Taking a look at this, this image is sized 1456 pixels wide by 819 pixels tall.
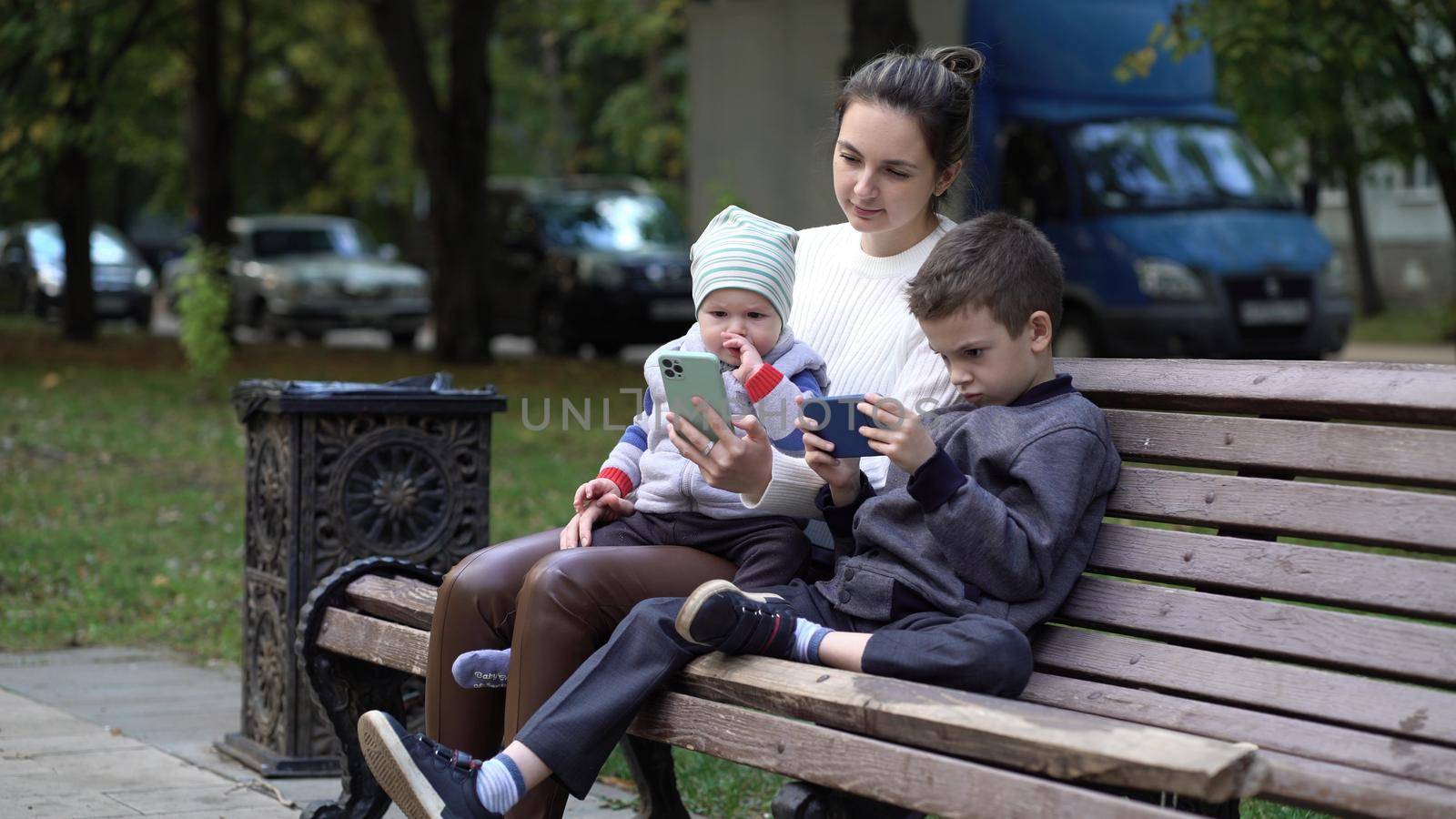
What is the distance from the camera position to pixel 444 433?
4.91m

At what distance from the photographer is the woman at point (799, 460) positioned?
3.33m

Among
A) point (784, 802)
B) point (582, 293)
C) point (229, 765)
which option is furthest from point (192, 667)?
point (582, 293)

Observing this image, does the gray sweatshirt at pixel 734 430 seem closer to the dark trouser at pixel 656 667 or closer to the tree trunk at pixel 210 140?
the dark trouser at pixel 656 667

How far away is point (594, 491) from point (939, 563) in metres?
0.88

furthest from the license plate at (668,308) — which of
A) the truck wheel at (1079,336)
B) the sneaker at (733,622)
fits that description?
the sneaker at (733,622)

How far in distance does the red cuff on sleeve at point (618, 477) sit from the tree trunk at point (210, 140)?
15857 mm

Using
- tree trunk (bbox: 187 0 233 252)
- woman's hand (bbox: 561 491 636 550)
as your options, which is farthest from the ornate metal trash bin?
tree trunk (bbox: 187 0 233 252)

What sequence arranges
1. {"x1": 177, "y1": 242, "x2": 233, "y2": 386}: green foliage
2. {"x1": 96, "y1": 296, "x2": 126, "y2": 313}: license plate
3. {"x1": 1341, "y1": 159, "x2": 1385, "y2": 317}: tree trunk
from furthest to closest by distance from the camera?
{"x1": 96, "y1": 296, "x2": 126, "y2": 313}: license plate
{"x1": 1341, "y1": 159, "x2": 1385, "y2": 317}: tree trunk
{"x1": 177, "y1": 242, "x2": 233, "y2": 386}: green foliage

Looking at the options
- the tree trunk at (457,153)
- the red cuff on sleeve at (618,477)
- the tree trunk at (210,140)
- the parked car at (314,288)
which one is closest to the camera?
the red cuff on sleeve at (618,477)

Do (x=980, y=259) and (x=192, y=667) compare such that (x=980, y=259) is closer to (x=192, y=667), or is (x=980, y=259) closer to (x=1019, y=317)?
(x=1019, y=317)

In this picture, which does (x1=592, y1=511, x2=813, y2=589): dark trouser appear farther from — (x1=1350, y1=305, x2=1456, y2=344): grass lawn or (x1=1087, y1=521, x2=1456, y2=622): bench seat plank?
(x1=1350, y1=305, x2=1456, y2=344): grass lawn

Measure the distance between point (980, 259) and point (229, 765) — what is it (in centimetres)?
269

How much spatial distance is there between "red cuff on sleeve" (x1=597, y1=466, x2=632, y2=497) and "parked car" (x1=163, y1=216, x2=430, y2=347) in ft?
65.4

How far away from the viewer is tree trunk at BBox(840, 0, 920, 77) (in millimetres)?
12188
